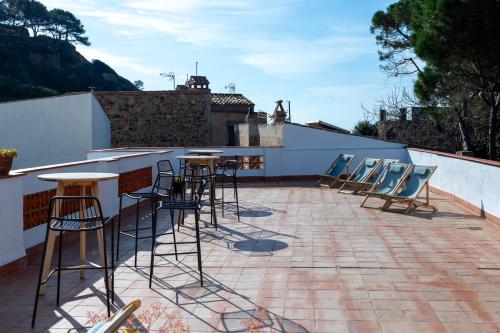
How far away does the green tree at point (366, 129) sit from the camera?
23.6 m

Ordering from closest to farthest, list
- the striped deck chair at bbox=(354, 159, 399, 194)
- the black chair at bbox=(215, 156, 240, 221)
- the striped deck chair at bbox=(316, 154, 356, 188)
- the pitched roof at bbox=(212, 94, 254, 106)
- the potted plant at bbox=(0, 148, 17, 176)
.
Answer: the potted plant at bbox=(0, 148, 17, 176) → the black chair at bbox=(215, 156, 240, 221) → the striped deck chair at bbox=(354, 159, 399, 194) → the striped deck chair at bbox=(316, 154, 356, 188) → the pitched roof at bbox=(212, 94, 254, 106)

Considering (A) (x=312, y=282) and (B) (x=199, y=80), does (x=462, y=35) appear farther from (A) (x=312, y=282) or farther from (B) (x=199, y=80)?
(B) (x=199, y=80)

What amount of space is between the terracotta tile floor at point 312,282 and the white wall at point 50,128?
1214cm

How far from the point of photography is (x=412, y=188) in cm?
938

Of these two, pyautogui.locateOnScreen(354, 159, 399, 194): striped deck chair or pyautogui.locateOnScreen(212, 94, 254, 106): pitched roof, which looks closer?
pyautogui.locateOnScreen(354, 159, 399, 194): striped deck chair

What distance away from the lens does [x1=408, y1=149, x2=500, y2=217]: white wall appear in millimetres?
8070

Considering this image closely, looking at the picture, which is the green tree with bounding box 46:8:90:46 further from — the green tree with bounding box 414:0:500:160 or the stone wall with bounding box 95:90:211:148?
the green tree with bounding box 414:0:500:160

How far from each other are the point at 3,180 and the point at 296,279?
3.02 metres

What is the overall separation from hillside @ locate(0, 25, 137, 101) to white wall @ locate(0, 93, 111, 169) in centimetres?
2604

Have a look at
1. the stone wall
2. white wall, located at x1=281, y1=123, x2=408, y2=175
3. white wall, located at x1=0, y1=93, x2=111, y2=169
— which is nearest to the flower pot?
white wall, located at x1=281, y1=123, x2=408, y2=175

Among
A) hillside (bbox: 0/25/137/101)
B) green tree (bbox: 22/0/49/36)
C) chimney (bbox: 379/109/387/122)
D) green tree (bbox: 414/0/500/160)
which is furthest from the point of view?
green tree (bbox: 22/0/49/36)

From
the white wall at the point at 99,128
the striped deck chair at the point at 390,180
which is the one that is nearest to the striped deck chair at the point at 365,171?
the striped deck chair at the point at 390,180

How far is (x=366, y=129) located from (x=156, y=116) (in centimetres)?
972

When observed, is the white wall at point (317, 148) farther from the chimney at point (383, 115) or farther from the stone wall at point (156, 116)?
the chimney at point (383, 115)
